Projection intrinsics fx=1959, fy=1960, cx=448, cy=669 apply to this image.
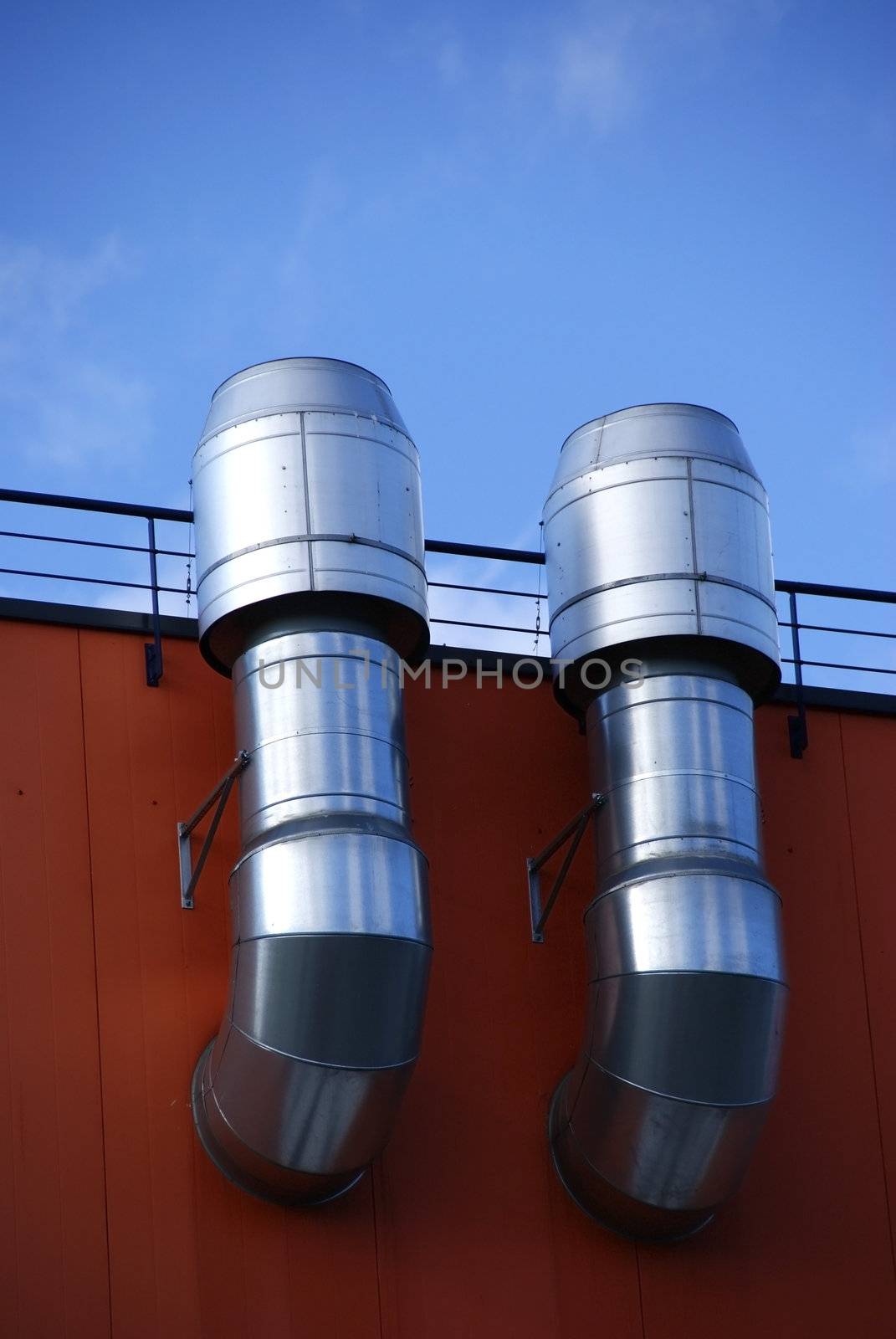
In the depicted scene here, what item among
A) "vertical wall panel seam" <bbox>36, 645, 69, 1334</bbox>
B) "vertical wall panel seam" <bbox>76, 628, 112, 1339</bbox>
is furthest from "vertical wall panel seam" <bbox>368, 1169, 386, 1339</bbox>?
"vertical wall panel seam" <bbox>36, 645, 69, 1334</bbox>

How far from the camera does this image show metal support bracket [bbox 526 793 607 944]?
408 inches

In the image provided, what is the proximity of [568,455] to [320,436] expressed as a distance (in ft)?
5.59

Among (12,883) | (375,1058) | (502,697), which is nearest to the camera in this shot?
(375,1058)

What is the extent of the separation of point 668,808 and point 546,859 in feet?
3.33

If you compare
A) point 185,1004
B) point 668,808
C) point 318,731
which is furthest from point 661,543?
→ point 185,1004

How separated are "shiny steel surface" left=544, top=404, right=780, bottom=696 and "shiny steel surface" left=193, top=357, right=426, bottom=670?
3.00 feet

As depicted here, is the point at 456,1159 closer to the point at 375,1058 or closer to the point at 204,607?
the point at 375,1058

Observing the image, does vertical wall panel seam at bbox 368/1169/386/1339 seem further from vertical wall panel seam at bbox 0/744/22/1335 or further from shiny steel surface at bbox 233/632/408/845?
shiny steel surface at bbox 233/632/408/845

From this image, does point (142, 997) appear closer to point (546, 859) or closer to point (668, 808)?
point (546, 859)

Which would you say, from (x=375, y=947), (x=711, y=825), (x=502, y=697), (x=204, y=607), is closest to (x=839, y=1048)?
(x=711, y=825)

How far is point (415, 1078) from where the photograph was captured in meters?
10.2

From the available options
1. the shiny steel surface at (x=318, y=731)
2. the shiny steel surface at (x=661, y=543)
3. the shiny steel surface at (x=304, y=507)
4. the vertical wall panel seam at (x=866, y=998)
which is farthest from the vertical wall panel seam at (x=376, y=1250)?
the vertical wall panel seam at (x=866, y=998)

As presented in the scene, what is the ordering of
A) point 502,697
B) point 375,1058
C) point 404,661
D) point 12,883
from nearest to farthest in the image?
point 375,1058, point 12,883, point 404,661, point 502,697

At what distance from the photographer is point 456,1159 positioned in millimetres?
10125
